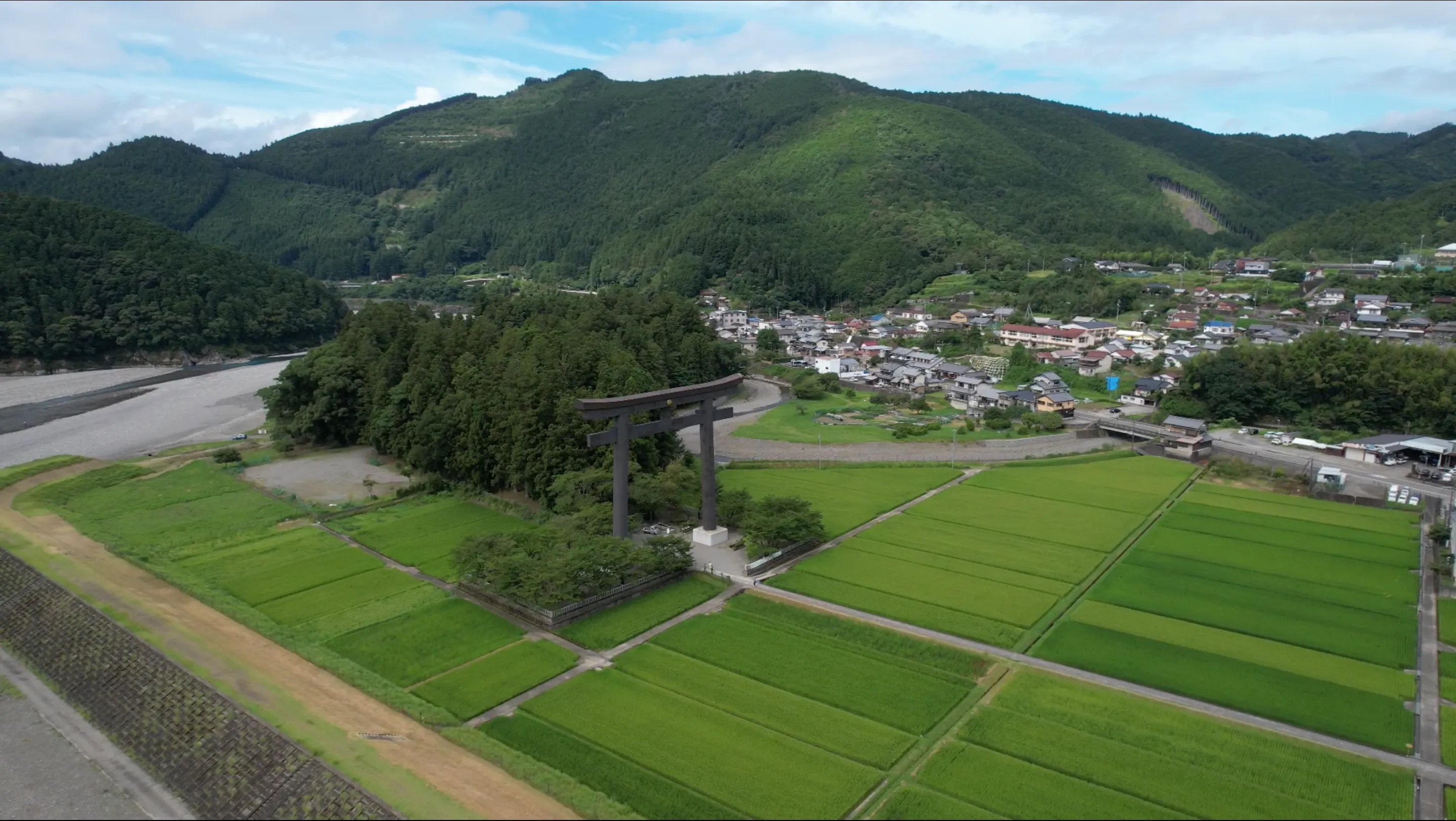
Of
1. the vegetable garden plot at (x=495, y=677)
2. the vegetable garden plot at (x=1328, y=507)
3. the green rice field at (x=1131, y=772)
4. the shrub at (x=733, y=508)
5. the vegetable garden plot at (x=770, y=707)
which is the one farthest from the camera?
the vegetable garden plot at (x=1328, y=507)

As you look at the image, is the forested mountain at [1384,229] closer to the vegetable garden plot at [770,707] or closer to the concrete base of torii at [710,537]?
the concrete base of torii at [710,537]

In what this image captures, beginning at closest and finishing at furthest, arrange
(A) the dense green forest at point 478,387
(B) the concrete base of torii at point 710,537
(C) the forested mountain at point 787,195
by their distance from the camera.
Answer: (B) the concrete base of torii at point 710,537, (A) the dense green forest at point 478,387, (C) the forested mountain at point 787,195

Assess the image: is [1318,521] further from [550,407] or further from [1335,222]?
[1335,222]

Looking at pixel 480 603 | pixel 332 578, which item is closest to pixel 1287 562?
pixel 480 603

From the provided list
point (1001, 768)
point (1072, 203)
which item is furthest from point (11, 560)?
point (1072, 203)

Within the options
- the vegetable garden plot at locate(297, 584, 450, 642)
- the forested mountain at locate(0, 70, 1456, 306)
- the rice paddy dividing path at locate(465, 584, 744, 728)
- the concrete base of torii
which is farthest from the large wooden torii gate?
the forested mountain at locate(0, 70, 1456, 306)

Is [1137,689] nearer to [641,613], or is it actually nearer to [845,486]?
[641,613]

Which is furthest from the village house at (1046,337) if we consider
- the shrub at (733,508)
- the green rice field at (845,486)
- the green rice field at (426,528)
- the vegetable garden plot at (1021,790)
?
the vegetable garden plot at (1021,790)
